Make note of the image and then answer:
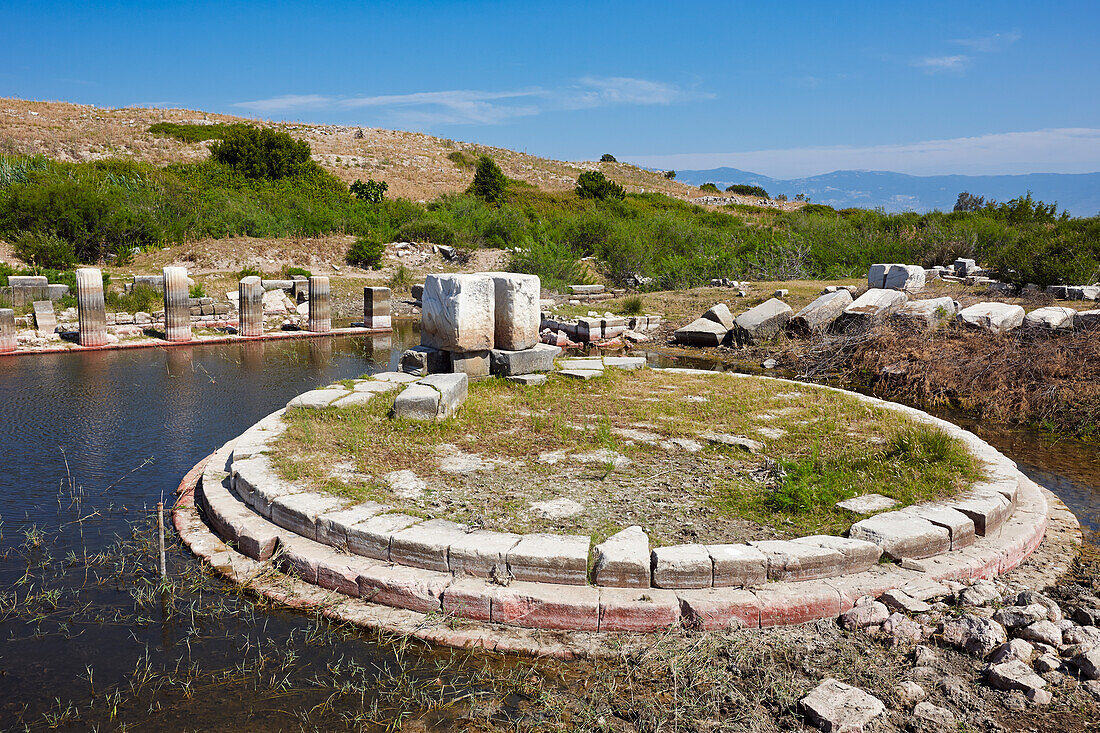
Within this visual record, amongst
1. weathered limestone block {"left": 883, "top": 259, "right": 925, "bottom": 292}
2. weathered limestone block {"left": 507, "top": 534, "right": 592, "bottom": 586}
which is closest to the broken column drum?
weathered limestone block {"left": 507, "top": 534, "right": 592, "bottom": 586}

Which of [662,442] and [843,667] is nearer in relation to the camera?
Answer: [843,667]

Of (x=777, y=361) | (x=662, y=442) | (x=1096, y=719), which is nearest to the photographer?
(x=1096, y=719)

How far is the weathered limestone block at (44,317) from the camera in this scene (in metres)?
13.3

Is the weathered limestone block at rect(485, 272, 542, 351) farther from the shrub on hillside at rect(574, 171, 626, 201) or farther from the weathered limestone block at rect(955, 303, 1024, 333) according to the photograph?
the shrub on hillside at rect(574, 171, 626, 201)

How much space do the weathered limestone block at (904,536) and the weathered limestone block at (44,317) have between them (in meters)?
14.6

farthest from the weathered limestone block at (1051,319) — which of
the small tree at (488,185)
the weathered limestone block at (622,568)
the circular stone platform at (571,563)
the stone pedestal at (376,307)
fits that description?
the small tree at (488,185)

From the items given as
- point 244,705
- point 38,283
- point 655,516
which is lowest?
point 244,705

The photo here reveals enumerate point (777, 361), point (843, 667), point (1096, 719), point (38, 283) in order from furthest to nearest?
point (38, 283)
point (777, 361)
point (843, 667)
point (1096, 719)

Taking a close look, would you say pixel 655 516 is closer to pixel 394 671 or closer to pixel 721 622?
pixel 721 622

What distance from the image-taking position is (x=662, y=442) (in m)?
6.50

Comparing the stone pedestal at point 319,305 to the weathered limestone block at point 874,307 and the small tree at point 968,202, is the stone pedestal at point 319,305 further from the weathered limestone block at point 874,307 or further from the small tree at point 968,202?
the small tree at point 968,202

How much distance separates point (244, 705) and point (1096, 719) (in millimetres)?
3775

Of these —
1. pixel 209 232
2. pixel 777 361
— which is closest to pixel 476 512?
pixel 777 361

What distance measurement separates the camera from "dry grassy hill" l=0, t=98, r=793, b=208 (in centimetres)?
3678
